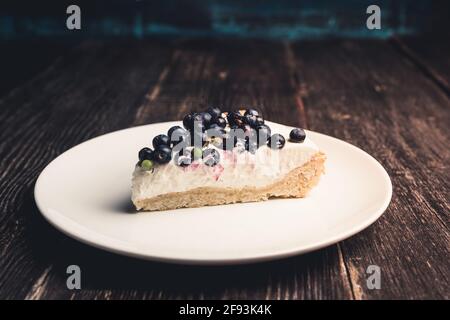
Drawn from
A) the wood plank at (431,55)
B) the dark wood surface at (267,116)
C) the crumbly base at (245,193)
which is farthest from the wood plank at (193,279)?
the wood plank at (431,55)

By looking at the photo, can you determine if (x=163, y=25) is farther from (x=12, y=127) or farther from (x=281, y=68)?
(x=12, y=127)

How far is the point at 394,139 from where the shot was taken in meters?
2.35

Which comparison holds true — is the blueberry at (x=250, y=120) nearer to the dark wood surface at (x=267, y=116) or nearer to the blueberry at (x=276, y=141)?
the blueberry at (x=276, y=141)

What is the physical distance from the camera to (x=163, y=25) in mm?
4242

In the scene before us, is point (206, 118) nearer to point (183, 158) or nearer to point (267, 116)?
point (183, 158)

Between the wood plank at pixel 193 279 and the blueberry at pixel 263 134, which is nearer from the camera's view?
the wood plank at pixel 193 279

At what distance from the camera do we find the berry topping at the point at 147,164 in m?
1.63

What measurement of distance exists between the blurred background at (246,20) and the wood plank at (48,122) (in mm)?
333

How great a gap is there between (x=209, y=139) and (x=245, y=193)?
18cm

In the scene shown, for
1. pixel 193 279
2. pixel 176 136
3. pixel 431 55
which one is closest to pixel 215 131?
pixel 176 136

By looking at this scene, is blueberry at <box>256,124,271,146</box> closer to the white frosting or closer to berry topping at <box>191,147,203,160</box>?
the white frosting

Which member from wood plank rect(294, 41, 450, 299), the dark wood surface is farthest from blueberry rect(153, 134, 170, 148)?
wood plank rect(294, 41, 450, 299)

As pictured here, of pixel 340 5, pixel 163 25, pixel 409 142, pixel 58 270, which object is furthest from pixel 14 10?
pixel 58 270

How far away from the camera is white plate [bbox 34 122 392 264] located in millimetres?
1334
